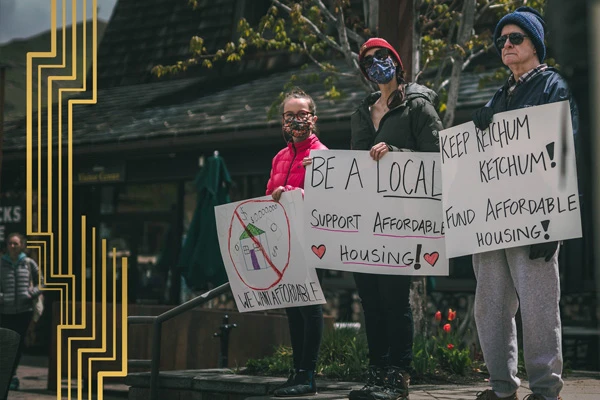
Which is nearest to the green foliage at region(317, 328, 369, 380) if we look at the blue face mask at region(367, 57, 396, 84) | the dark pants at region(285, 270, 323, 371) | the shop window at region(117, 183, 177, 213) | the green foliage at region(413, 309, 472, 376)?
the green foliage at region(413, 309, 472, 376)

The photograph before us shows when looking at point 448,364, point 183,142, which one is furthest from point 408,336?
point 183,142

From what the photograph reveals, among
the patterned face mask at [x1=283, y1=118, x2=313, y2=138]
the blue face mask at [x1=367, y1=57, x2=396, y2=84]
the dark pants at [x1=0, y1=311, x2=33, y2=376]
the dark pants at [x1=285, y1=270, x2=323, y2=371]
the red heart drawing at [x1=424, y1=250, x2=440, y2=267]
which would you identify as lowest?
the dark pants at [x1=285, y1=270, x2=323, y2=371]

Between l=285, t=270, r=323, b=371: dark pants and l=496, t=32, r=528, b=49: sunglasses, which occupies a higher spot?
l=496, t=32, r=528, b=49: sunglasses

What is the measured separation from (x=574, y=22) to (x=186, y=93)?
14817 millimetres

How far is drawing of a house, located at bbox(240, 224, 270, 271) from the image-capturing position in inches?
219

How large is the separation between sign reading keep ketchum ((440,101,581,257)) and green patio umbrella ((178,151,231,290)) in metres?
5.66

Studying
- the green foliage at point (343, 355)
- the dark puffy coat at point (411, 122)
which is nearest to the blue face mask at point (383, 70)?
the dark puffy coat at point (411, 122)

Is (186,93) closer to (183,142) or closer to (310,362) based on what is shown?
(183,142)

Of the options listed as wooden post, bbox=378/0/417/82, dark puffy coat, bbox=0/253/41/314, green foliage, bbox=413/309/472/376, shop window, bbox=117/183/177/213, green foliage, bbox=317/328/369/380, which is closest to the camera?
green foliage, bbox=413/309/472/376

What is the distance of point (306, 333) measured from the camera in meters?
5.08

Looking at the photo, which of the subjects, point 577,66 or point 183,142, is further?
point 183,142

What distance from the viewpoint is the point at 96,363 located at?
9.73 meters

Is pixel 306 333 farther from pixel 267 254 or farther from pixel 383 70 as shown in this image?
pixel 383 70

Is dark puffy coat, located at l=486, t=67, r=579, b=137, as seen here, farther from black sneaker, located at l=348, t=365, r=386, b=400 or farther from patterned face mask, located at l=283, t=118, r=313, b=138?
black sneaker, located at l=348, t=365, r=386, b=400
